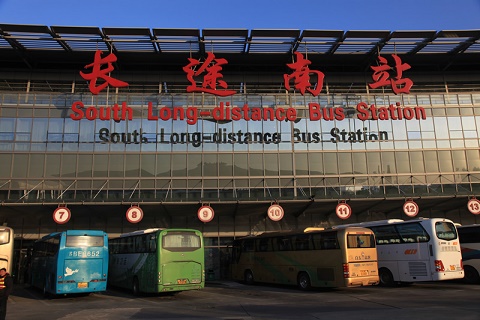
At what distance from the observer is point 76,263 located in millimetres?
18328

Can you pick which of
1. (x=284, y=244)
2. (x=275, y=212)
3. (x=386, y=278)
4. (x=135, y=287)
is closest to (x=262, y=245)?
(x=284, y=244)

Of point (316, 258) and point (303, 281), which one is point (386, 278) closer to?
point (316, 258)

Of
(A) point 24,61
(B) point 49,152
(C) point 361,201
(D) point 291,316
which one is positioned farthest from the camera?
(A) point 24,61

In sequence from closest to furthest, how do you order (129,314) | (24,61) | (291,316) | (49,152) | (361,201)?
(291,316) → (129,314) → (361,201) → (49,152) → (24,61)

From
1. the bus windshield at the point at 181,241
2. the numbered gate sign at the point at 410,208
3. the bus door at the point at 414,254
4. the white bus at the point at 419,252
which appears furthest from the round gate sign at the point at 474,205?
the bus windshield at the point at 181,241

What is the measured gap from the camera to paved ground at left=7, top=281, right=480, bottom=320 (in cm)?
1213

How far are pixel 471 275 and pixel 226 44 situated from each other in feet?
73.9

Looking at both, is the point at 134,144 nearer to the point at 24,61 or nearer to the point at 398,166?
the point at 24,61

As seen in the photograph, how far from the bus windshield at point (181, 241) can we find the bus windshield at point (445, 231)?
11900 millimetres

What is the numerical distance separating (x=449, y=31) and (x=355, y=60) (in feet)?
23.4

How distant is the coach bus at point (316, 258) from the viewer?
1856cm

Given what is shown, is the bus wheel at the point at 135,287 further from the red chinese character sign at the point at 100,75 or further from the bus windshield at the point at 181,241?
the red chinese character sign at the point at 100,75

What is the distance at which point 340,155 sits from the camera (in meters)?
30.4

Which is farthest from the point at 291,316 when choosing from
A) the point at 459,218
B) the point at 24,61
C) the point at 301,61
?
the point at 24,61
